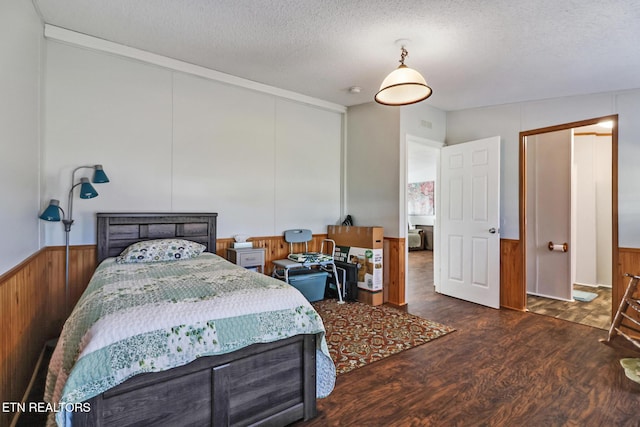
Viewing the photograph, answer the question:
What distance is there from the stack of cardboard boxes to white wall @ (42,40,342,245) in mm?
561

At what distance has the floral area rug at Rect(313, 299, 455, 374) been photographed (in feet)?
8.53

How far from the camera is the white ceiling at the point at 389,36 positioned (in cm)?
223

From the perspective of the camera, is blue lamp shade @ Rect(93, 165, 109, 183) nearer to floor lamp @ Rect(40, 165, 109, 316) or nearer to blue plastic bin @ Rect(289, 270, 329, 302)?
floor lamp @ Rect(40, 165, 109, 316)

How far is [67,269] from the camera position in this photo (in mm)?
2686

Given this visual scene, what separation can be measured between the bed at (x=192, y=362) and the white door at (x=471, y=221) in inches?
117

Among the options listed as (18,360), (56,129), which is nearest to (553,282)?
(18,360)

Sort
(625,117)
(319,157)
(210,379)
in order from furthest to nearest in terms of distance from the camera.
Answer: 1. (319,157)
2. (625,117)
3. (210,379)

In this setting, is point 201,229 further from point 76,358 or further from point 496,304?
point 496,304

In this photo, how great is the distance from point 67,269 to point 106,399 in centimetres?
193

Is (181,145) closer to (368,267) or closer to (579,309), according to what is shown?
(368,267)

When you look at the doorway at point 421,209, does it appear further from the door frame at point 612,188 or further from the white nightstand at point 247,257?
the white nightstand at point 247,257

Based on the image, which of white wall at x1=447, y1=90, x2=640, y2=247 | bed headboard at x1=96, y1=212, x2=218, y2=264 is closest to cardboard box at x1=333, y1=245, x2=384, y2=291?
white wall at x1=447, y1=90, x2=640, y2=247

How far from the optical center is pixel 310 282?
391 cm

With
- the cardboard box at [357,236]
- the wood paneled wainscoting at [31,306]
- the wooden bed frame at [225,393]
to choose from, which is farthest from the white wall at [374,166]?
the wood paneled wainscoting at [31,306]
